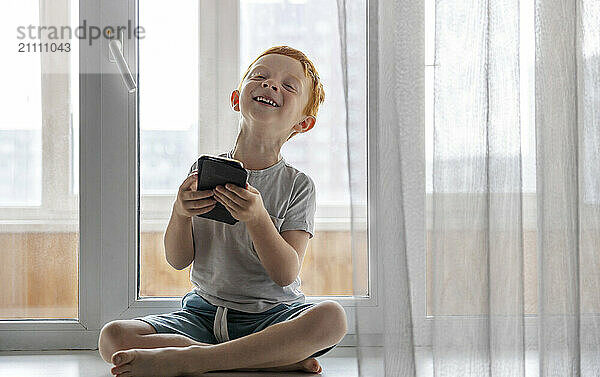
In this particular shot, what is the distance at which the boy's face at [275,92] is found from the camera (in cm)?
133

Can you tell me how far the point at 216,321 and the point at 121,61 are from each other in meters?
0.56

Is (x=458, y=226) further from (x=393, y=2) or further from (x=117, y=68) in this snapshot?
(x=117, y=68)

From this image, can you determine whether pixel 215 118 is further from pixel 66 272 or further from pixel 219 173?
pixel 66 272

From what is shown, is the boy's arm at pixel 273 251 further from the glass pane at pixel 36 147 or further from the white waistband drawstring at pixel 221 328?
the glass pane at pixel 36 147

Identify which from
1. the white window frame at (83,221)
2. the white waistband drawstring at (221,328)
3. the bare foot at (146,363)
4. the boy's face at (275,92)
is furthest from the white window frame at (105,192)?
the bare foot at (146,363)

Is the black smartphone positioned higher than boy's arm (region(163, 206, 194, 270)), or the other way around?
the black smartphone

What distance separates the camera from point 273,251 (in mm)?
1266

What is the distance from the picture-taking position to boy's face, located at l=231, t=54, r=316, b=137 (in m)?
1.33

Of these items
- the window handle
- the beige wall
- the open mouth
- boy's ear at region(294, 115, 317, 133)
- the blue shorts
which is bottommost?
the blue shorts

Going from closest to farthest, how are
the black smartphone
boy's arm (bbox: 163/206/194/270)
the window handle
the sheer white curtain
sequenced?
the sheer white curtain → the black smartphone → boy's arm (bbox: 163/206/194/270) → the window handle

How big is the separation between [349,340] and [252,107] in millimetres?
525

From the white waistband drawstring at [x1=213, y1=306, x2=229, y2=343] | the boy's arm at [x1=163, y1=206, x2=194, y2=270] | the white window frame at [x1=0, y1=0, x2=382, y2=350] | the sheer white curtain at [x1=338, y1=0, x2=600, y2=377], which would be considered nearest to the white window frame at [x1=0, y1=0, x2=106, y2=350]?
the white window frame at [x1=0, y1=0, x2=382, y2=350]

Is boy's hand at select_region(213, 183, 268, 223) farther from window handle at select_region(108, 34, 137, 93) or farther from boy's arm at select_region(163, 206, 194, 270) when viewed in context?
window handle at select_region(108, 34, 137, 93)

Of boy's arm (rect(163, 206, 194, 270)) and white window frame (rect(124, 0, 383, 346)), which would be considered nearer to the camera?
boy's arm (rect(163, 206, 194, 270))
